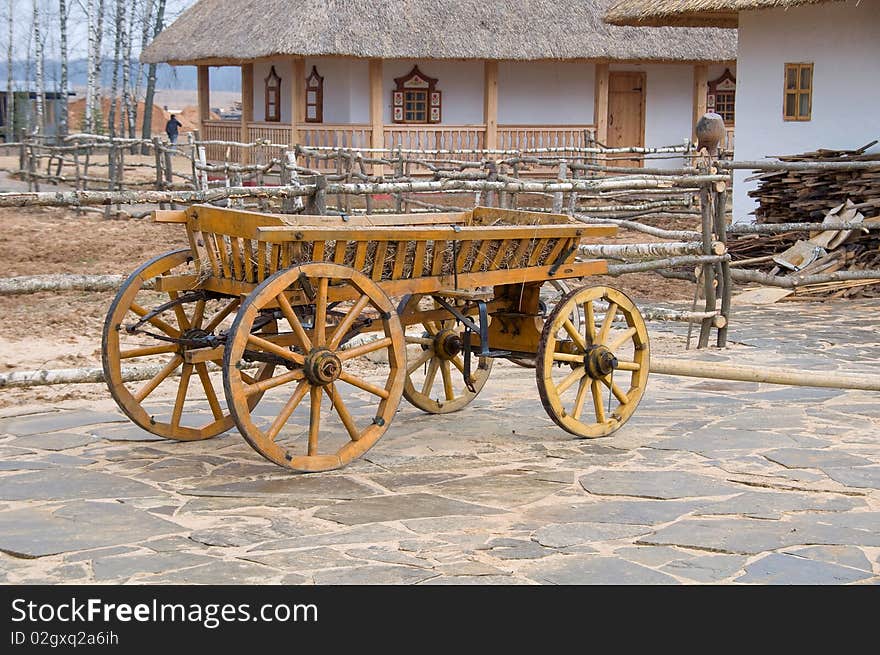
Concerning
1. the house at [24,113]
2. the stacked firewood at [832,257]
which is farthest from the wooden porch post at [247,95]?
the stacked firewood at [832,257]

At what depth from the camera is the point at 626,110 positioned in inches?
936

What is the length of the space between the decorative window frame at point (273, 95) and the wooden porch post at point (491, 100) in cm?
411

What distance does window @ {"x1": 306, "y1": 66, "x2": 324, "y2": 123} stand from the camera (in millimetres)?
21781

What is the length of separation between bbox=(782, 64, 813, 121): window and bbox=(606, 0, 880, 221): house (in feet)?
Answer: 0.04

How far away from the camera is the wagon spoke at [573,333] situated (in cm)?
528

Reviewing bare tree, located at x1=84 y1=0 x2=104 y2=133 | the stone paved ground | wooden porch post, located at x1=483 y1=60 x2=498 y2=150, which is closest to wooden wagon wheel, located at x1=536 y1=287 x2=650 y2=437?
the stone paved ground

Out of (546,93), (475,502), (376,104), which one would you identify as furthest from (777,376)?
(546,93)

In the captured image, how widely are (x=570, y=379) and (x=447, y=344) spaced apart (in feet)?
2.76

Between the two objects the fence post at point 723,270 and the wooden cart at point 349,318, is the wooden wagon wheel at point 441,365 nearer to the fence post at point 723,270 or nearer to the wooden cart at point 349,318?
the wooden cart at point 349,318

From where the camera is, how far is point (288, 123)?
2167 centimetres

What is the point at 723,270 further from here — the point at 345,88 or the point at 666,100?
the point at 666,100

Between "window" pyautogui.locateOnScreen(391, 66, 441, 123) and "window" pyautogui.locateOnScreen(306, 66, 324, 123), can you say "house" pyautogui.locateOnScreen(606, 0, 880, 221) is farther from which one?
→ "window" pyautogui.locateOnScreen(306, 66, 324, 123)

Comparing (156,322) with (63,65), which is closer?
(156,322)
